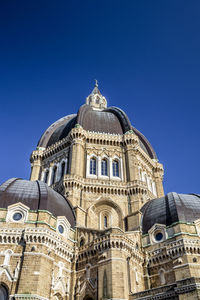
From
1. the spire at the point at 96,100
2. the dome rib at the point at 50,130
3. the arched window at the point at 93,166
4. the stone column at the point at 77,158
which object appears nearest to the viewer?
the stone column at the point at 77,158

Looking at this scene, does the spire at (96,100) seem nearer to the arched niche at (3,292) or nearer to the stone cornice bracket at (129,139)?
the stone cornice bracket at (129,139)

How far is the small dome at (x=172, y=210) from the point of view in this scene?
3384 centimetres

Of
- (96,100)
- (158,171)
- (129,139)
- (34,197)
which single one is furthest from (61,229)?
(96,100)

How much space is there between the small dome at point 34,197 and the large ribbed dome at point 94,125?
54.1ft

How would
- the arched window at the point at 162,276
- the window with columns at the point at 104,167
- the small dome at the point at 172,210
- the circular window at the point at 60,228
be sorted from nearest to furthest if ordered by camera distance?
the arched window at the point at 162,276
the circular window at the point at 60,228
the small dome at the point at 172,210
the window with columns at the point at 104,167

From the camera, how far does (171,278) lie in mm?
30094

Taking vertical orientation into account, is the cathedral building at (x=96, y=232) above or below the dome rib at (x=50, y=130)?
below

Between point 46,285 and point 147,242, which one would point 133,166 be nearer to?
point 147,242

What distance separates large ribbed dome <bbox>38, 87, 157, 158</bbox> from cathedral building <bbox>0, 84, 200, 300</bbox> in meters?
2.42

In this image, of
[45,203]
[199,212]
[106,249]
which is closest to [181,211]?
[199,212]

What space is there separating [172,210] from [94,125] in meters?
22.1

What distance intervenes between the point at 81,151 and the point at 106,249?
19.1 metres

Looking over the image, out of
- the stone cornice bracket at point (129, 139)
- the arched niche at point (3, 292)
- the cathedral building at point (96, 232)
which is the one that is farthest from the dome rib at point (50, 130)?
the arched niche at point (3, 292)

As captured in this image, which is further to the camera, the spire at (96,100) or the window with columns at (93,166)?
the spire at (96,100)
